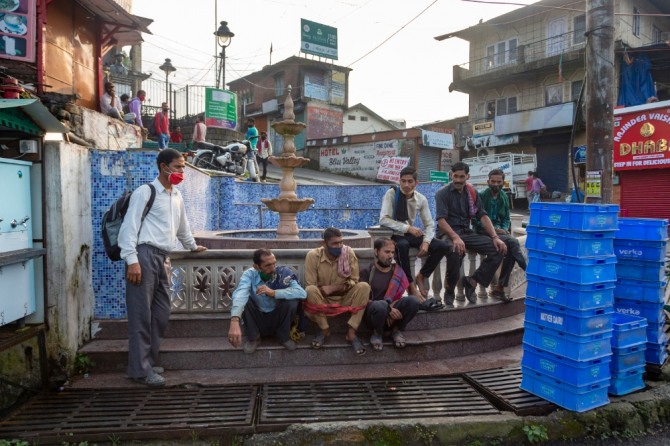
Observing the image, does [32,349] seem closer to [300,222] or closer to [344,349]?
[344,349]

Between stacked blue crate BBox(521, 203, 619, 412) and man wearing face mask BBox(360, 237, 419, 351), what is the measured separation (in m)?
1.21

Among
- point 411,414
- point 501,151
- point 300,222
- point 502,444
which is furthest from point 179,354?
point 501,151

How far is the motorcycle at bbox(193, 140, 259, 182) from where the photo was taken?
1452 cm

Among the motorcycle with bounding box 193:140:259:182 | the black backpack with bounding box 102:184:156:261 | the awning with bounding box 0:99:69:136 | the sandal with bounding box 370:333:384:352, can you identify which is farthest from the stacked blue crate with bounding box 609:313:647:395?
the motorcycle with bounding box 193:140:259:182

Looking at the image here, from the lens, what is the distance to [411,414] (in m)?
3.73

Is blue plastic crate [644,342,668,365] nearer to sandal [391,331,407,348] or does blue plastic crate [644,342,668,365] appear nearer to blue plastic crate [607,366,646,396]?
blue plastic crate [607,366,646,396]

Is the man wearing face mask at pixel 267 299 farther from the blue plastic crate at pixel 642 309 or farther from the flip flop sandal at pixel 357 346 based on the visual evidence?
the blue plastic crate at pixel 642 309

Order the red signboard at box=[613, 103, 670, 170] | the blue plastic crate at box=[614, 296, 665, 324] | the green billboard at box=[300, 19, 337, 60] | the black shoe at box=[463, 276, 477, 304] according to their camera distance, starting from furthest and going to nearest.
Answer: the green billboard at box=[300, 19, 337, 60]
the red signboard at box=[613, 103, 670, 170]
the black shoe at box=[463, 276, 477, 304]
the blue plastic crate at box=[614, 296, 665, 324]

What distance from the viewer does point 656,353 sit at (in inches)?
173

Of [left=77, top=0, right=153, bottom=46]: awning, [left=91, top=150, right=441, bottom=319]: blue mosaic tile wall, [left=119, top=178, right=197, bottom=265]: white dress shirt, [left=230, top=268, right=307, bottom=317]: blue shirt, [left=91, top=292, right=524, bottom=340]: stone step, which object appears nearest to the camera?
[left=119, top=178, right=197, bottom=265]: white dress shirt

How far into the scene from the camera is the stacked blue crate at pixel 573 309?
370 centimetres

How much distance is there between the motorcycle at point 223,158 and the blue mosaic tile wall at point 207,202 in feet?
7.44

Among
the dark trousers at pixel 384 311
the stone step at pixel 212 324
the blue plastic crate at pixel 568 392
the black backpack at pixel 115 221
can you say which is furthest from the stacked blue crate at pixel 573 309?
the black backpack at pixel 115 221

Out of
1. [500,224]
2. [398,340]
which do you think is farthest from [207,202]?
[398,340]
